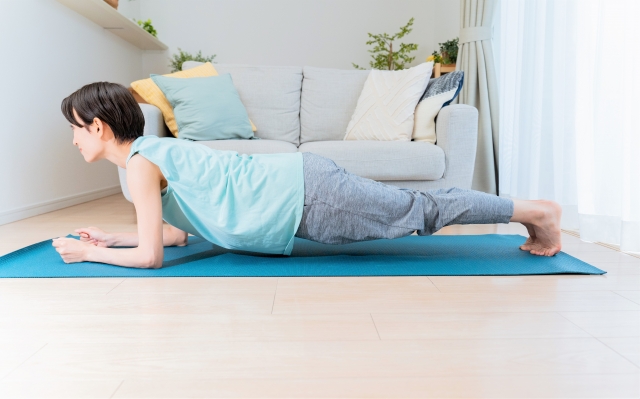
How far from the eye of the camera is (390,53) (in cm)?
484

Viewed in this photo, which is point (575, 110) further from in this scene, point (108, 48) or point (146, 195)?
point (108, 48)

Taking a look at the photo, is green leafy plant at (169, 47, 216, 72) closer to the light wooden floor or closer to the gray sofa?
the gray sofa

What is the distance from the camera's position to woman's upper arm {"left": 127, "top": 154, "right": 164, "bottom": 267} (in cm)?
147

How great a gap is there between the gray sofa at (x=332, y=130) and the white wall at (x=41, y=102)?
74cm

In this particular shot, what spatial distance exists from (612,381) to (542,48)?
2.49 metres

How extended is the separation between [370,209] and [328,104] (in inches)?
66.8

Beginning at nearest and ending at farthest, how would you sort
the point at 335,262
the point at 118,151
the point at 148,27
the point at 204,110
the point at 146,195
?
the point at 146,195
the point at 118,151
the point at 335,262
the point at 204,110
the point at 148,27

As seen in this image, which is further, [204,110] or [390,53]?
[390,53]

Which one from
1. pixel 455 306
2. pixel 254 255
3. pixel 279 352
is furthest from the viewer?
pixel 254 255

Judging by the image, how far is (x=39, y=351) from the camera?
3.29 feet

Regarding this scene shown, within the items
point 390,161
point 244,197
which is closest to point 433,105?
point 390,161

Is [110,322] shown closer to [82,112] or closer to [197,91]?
[82,112]

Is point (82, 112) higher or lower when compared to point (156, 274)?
higher

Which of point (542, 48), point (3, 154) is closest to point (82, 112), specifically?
point (3, 154)
